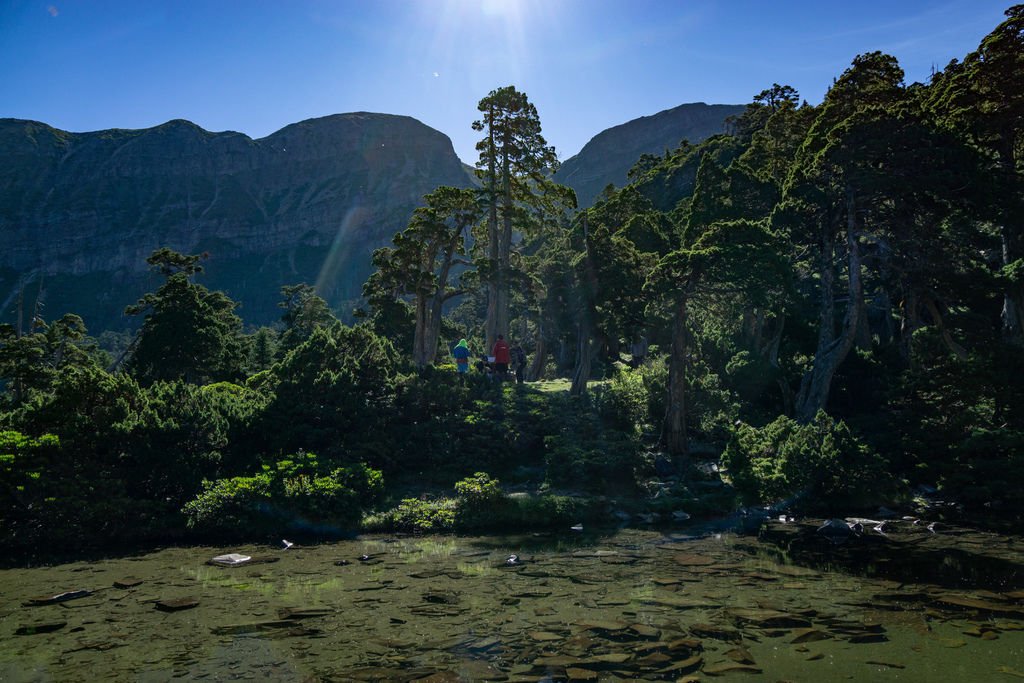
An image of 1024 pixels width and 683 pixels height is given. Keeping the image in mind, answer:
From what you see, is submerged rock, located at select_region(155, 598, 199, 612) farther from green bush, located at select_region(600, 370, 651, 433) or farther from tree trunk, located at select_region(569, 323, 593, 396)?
tree trunk, located at select_region(569, 323, 593, 396)

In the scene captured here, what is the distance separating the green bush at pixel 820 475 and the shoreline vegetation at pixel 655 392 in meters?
0.06

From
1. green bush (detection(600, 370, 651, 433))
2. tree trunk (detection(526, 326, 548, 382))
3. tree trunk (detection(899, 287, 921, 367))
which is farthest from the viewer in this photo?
tree trunk (detection(526, 326, 548, 382))

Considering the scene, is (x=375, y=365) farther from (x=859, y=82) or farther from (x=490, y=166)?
(x=859, y=82)

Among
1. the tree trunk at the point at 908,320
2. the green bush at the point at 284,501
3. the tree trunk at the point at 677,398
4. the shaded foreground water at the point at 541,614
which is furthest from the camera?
the tree trunk at the point at 908,320

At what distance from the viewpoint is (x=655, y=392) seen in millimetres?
25656

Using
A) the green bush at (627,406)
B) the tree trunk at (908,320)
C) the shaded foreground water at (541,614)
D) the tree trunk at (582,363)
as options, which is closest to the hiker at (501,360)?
the tree trunk at (582,363)

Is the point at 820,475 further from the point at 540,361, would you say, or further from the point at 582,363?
the point at 540,361

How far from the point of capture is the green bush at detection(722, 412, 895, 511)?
1902cm

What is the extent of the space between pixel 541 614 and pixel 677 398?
14.0m

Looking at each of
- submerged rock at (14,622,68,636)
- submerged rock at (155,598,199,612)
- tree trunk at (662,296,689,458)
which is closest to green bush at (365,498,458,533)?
submerged rock at (155,598,199,612)

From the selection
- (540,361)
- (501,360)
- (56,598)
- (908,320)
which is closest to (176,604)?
(56,598)

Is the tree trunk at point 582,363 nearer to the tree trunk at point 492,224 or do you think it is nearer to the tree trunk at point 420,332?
the tree trunk at point 492,224

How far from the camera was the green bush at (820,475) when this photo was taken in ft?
62.4

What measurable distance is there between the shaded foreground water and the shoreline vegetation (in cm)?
321
